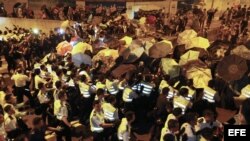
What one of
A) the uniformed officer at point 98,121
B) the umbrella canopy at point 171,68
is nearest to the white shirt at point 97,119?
the uniformed officer at point 98,121

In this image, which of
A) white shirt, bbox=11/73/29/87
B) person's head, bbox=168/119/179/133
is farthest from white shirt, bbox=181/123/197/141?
white shirt, bbox=11/73/29/87

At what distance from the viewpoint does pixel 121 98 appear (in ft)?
32.9

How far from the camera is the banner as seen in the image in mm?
25666

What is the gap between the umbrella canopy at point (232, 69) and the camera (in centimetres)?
931

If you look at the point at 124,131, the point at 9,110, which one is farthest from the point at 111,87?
the point at 9,110

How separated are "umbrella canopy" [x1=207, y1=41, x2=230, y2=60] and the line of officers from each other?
3456 millimetres

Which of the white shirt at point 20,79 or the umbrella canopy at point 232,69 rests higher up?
the umbrella canopy at point 232,69

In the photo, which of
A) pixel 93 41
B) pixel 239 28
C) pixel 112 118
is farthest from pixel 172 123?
pixel 239 28

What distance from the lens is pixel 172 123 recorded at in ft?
22.2

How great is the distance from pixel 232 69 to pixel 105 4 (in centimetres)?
1813

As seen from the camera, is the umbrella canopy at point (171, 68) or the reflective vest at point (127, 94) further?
the umbrella canopy at point (171, 68)

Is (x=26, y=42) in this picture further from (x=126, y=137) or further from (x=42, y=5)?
(x=126, y=137)

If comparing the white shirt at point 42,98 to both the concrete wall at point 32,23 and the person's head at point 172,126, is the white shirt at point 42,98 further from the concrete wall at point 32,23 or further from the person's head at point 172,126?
the concrete wall at point 32,23

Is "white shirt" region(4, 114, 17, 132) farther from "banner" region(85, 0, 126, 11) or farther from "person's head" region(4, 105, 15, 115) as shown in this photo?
"banner" region(85, 0, 126, 11)
